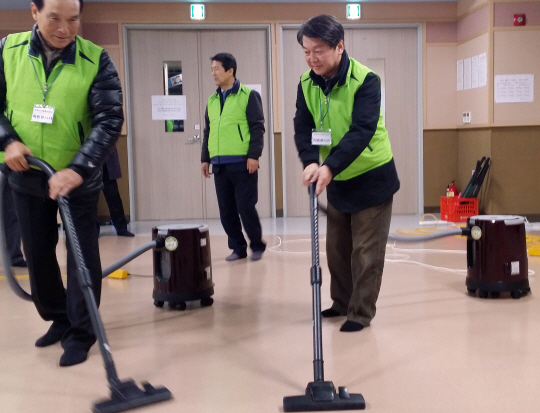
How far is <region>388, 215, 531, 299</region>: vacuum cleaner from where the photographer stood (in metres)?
3.02

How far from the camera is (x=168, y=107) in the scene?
6.70 metres

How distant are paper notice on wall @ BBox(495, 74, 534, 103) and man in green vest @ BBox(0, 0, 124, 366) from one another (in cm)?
477

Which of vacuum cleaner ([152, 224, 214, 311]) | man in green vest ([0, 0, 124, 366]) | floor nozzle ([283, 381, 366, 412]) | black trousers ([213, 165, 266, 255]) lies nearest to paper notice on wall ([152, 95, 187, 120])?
black trousers ([213, 165, 266, 255])

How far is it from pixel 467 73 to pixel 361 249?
15.1ft

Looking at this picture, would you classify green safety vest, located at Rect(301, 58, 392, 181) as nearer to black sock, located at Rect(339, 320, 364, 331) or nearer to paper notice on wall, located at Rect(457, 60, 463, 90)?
black sock, located at Rect(339, 320, 364, 331)

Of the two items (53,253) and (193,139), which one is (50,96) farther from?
(193,139)

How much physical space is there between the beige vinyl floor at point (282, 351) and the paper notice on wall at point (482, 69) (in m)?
3.07

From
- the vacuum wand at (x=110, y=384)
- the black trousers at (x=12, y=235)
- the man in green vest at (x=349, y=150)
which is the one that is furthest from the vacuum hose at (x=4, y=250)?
the black trousers at (x=12, y=235)

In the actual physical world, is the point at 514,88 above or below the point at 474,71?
below

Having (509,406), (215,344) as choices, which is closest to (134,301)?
(215,344)

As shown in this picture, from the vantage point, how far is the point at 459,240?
4918mm

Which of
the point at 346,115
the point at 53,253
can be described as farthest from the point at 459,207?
the point at 53,253

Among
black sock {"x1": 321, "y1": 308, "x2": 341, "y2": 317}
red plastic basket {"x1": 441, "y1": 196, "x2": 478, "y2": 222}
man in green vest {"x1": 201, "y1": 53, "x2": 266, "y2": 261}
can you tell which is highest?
man in green vest {"x1": 201, "y1": 53, "x2": 266, "y2": 261}

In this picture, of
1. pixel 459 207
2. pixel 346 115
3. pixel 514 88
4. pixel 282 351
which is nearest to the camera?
pixel 282 351
